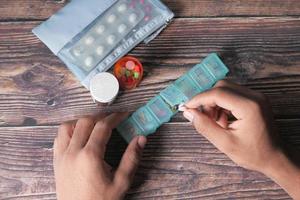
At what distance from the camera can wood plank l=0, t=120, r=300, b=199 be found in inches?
33.9

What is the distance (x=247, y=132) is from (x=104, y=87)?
0.85 ft

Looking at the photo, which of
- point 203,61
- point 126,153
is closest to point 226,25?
point 203,61

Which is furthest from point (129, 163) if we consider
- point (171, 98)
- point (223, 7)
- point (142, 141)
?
point (223, 7)

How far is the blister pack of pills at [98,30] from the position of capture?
0.89m

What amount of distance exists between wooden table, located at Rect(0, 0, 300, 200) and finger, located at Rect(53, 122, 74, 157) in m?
0.04

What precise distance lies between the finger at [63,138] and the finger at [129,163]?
0.33 ft

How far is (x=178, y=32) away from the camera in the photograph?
0.90 m

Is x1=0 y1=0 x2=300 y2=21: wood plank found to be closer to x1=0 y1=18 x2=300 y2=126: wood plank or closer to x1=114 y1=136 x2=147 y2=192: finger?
x1=0 y1=18 x2=300 y2=126: wood plank

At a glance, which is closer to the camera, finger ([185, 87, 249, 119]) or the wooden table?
finger ([185, 87, 249, 119])

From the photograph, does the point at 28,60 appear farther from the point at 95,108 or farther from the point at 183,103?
the point at 183,103

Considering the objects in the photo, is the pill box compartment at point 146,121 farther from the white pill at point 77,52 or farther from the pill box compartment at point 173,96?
the white pill at point 77,52

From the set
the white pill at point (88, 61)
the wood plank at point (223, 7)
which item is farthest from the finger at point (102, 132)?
the wood plank at point (223, 7)

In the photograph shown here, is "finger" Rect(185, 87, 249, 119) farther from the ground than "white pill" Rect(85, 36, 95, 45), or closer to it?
farther from the ground

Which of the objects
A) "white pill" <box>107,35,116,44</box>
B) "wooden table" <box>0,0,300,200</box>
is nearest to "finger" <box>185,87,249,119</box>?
"wooden table" <box>0,0,300,200</box>
